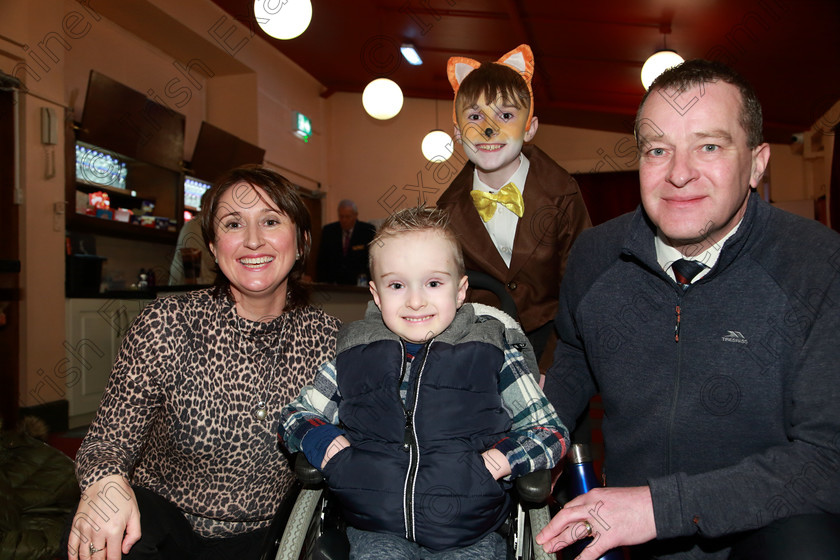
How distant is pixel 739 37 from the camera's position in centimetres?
541

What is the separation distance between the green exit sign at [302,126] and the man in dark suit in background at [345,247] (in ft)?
6.17

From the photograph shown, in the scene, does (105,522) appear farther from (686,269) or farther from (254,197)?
(686,269)

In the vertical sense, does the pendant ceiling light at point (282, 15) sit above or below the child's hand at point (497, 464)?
above

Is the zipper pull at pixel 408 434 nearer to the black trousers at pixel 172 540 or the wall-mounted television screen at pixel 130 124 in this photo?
the black trousers at pixel 172 540

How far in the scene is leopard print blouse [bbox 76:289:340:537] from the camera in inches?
57.4

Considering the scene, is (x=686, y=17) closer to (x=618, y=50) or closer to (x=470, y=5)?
(x=618, y=50)

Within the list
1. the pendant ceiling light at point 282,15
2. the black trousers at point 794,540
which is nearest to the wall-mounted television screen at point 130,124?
the pendant ceiling light at point 282,15

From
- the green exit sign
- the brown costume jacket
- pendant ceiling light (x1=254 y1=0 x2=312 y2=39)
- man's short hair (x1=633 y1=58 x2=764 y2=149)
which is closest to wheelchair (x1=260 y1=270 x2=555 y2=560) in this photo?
the brown costume jacket

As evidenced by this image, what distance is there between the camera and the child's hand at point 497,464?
1.26 meters

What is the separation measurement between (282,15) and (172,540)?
3.85m

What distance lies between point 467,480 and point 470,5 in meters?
6.01

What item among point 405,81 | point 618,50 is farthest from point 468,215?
point 405,81

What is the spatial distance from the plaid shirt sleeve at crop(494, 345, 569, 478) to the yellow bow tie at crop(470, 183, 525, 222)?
646mm

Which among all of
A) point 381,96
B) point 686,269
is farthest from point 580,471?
point 381,96
